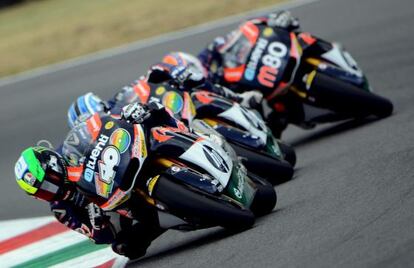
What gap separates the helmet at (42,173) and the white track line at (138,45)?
9.69m

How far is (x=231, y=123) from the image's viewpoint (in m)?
9.70

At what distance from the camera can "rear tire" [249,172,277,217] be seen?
8406 millimetres

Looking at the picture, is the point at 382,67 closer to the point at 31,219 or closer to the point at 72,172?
the point at 31,219

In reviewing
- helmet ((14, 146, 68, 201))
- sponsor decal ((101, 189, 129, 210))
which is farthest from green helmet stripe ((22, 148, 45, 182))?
sponsor decal ((101, 189, 129, 210))

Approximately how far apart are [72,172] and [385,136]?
132 inches

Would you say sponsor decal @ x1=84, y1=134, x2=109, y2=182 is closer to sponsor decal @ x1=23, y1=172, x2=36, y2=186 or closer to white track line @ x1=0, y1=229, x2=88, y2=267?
sponsor decal @ x1=23, y1=172, x2=36, y2=186

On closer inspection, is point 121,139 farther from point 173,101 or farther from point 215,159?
point 173,101

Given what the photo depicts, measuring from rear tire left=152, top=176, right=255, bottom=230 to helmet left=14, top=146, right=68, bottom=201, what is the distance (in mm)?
824

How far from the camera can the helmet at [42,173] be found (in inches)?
310

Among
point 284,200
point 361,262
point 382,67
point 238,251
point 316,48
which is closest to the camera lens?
point 361,262

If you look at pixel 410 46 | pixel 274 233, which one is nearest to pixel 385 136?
pixel 274 233

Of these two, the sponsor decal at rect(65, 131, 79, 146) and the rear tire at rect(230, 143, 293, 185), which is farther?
the rear tire at rect(230, 143, 293, 185)

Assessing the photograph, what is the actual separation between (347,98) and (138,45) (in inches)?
308

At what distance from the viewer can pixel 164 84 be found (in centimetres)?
991
